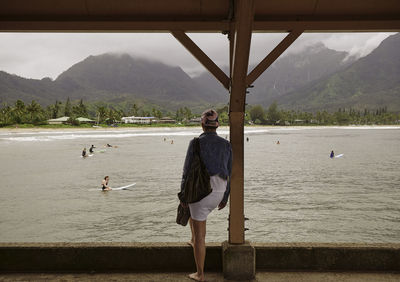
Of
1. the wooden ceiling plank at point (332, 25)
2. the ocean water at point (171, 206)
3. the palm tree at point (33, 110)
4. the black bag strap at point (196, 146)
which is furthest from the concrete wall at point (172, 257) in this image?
the palm tree at point (33, 110)

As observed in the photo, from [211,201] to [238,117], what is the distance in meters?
0.98

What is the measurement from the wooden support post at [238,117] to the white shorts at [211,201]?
0.46 meters

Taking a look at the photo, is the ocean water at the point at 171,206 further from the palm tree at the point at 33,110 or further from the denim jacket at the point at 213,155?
the palm tree at the point at 33,110

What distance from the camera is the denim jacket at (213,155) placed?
10.8 feet

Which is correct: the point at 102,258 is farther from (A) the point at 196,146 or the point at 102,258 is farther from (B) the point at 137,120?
(B) the point at 137,120

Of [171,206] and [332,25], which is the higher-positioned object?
[332,25]

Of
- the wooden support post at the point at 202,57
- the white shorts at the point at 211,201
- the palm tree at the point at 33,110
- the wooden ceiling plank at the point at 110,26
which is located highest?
the palm tree at the point at 33,110

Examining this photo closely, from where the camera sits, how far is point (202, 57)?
371cm

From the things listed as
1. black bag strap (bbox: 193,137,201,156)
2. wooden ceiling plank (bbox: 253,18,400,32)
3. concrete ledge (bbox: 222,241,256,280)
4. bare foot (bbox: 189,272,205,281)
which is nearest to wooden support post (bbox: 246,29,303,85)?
wooden ceiling plank (bbox: 253,18,400,32)

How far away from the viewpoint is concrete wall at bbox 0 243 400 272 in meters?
3.91

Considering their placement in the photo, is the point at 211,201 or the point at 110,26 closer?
the point at 211,201

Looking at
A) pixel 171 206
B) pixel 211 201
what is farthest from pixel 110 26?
pixel 171 206

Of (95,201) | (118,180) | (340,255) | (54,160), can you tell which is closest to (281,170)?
(118,180)

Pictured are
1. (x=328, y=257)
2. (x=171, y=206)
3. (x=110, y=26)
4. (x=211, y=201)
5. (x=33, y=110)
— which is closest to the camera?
(x=211, y=201)
